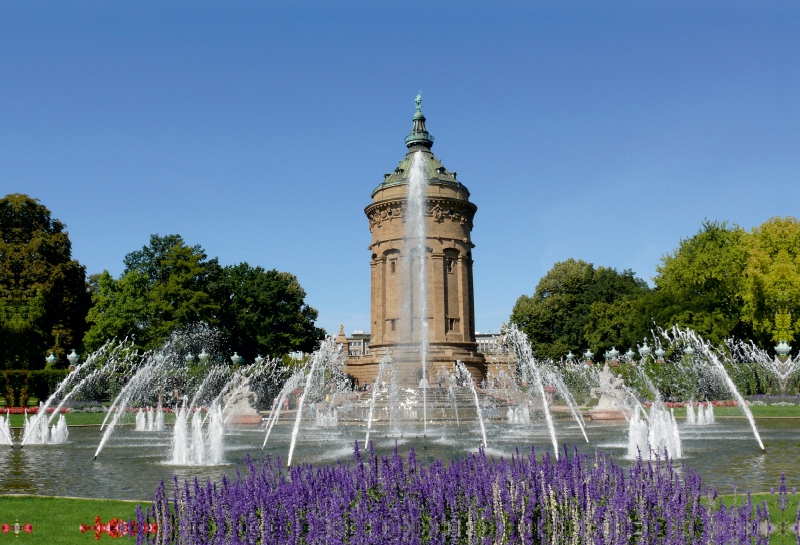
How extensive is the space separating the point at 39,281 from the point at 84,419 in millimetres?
24156

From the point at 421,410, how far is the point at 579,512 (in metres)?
25.1

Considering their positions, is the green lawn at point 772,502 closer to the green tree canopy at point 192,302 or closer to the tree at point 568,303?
the green tree canopy at point 192,302

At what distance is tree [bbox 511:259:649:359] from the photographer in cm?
7534

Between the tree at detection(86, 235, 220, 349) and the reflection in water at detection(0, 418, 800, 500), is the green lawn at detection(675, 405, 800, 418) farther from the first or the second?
the tree at detection(86, 235, 220, 349)

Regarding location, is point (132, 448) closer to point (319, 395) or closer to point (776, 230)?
point (319, 395)

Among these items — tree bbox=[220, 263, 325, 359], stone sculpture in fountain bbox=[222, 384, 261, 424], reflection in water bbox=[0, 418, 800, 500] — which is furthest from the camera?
tree bbox=[220, 263, 325, 359]

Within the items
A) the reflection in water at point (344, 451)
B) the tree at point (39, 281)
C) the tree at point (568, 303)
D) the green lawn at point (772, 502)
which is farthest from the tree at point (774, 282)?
the tree at point (39, 281)

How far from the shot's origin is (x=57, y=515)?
998 cm

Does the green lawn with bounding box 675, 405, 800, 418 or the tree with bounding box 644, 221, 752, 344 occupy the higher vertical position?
the tree with bounding box 644, 221, 752, 344

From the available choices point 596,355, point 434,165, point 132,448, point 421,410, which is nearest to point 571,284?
point 596,355

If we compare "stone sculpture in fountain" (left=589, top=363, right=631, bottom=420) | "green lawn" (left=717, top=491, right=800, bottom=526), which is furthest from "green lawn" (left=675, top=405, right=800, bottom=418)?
"green lawn" (left=717, top=491, right=800, bottom=526)

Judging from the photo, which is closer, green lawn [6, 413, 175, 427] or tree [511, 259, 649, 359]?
green lawn [6, 413, 175, 427]

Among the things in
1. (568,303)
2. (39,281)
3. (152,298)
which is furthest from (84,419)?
(568,303)

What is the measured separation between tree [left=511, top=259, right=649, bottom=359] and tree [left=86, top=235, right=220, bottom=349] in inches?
1499
